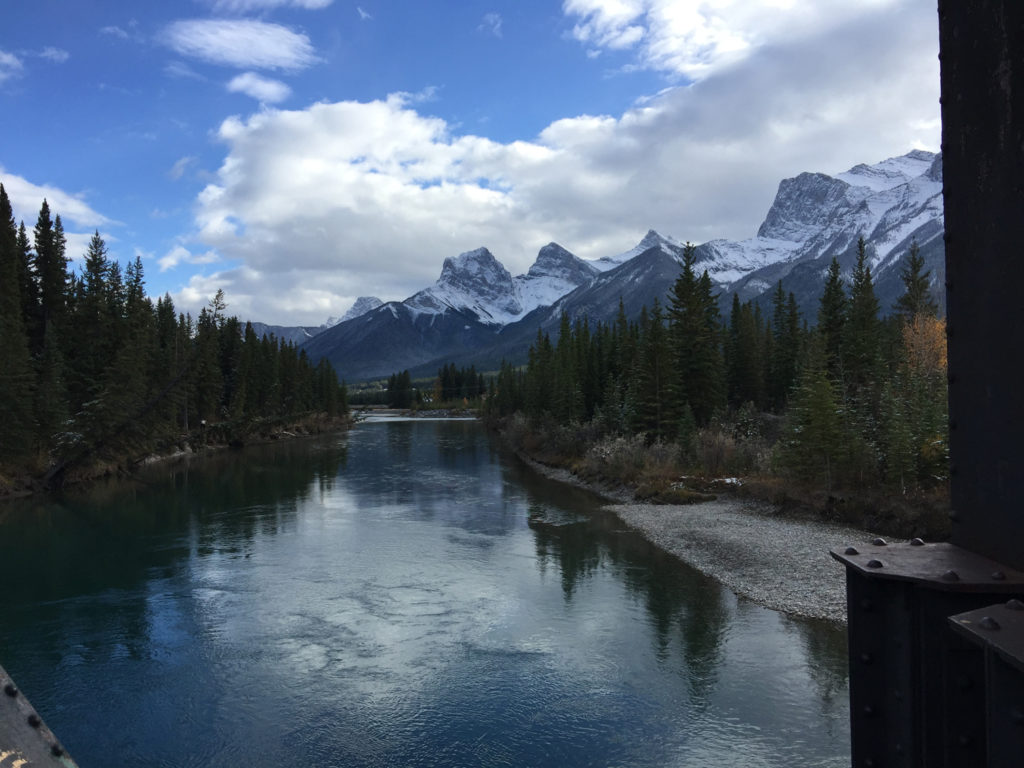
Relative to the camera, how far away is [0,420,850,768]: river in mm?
11445

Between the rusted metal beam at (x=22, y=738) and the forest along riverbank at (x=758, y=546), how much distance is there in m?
15.3

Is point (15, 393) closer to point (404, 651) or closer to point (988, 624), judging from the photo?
point (404, 651)

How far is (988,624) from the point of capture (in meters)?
2.36

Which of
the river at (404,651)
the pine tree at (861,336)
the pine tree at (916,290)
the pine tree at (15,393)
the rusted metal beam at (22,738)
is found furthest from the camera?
the pine tree at (916,290)

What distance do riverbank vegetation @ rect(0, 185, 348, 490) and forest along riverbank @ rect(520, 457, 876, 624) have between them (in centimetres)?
3480

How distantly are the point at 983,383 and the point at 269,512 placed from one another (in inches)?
1375

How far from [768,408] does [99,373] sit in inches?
2499

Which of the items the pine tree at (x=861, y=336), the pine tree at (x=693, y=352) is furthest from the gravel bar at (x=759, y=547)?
the pine tree at (x=861, y=336)

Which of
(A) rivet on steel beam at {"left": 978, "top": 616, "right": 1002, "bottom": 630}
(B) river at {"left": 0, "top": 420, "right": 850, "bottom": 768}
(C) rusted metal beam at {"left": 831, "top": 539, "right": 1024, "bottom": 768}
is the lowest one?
(B) river at {"left": 0, "top": 420, "right": 850, "bottom": 768}

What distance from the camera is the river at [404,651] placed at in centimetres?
1145

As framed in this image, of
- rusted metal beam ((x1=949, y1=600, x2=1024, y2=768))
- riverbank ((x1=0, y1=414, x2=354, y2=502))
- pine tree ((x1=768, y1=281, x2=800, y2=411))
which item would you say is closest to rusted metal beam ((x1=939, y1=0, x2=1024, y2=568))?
rusted metal beam ((x1=949, y1=600, x2=1024, y2=768))

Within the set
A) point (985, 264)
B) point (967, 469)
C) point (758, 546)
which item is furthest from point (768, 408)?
point (985, 264)

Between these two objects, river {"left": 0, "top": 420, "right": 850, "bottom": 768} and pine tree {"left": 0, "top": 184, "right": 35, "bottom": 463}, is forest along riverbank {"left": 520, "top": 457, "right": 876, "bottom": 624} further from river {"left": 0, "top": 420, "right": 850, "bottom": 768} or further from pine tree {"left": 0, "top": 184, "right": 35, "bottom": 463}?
pine tree {"left": 0, "top": 184, "right": 35, "bottom": 463}

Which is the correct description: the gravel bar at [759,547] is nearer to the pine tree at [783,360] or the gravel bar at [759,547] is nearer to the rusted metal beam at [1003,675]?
the rusted metal beam at [1003,675]
